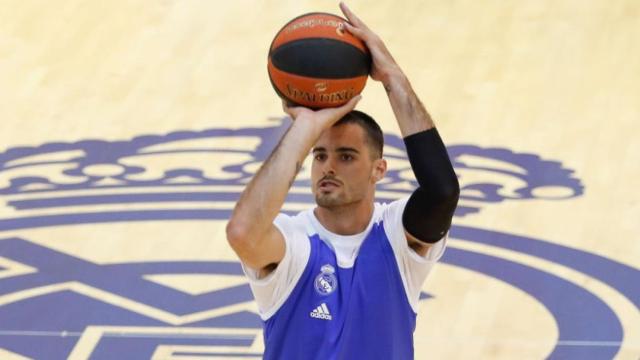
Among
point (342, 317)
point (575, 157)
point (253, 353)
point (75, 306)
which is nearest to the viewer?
point (342, 317)

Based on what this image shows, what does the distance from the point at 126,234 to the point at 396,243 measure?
453 centimetres

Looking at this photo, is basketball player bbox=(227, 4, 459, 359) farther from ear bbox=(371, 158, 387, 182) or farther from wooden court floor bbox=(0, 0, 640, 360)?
wooden court floor bbox=(0, 0, 640, 360)

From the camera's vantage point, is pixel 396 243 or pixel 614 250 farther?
pixel 614 250

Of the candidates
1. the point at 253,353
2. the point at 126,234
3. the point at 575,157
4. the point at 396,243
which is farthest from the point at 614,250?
the point at 396,243

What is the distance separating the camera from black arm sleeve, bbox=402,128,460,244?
4723 mm

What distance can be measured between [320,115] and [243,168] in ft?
17.7

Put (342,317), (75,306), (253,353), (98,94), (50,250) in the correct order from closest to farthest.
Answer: (342,317)
(253,353)
(75,306)
(50,250)
(98,94)

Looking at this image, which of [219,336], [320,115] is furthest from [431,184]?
[219,336]

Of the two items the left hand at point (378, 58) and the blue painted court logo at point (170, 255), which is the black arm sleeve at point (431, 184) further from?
the blue painted court logo at point (170, 255)

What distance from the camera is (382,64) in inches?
190

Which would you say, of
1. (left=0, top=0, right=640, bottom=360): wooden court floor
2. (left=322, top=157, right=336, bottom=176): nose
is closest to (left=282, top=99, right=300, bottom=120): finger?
(left=322, top=157, right=336, bottom=176): nose

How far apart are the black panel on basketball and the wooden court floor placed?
10.7 feet

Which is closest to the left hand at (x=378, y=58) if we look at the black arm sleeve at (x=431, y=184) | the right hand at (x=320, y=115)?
the right hand at (x=320, y=115)

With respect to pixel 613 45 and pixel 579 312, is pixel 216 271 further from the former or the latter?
pixel 613 45
